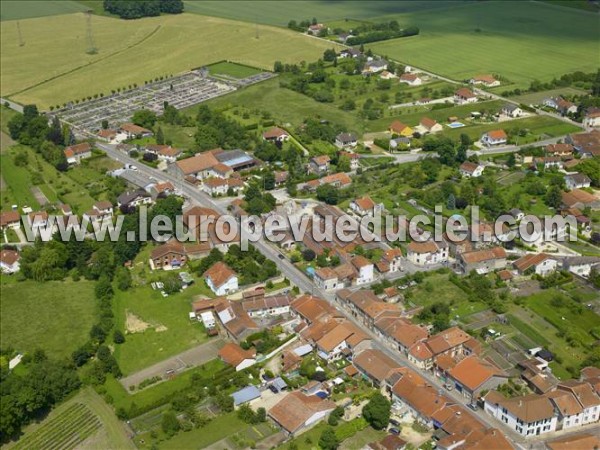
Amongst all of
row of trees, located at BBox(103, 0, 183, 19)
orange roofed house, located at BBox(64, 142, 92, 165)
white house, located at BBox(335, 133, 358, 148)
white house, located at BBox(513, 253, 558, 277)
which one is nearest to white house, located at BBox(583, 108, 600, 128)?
white house, located at BBox(335, 133, 358, 148)

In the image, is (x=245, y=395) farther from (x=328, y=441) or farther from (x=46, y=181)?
(x=46, y=181)

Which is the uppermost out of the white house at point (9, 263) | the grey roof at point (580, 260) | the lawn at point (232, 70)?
the grey roof at point (580, 260)

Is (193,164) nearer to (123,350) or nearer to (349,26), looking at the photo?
(123,350)

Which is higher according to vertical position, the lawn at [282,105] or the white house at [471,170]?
the white house at [471,170]

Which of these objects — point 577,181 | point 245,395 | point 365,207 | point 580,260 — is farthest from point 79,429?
point 577,181

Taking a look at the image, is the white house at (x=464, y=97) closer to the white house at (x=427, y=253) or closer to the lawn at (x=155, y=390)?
the white house at (x=427, y=253)

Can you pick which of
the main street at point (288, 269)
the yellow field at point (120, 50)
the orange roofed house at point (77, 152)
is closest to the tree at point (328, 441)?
the main street at point (288, 269)

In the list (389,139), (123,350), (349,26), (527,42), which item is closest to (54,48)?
(349,26)
